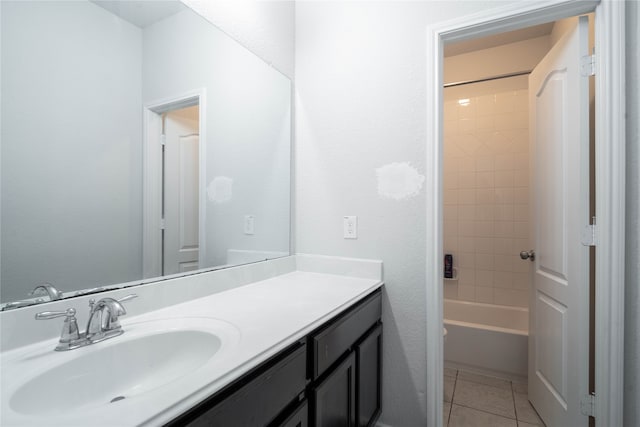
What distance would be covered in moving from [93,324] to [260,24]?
151 cm

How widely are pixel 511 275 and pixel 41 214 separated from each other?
3107 millimetres

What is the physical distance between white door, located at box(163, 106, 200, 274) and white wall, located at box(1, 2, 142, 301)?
0.11 m

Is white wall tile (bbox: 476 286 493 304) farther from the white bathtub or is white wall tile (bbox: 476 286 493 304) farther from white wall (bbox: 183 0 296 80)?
white wall (bbox: 183 0 296 80)

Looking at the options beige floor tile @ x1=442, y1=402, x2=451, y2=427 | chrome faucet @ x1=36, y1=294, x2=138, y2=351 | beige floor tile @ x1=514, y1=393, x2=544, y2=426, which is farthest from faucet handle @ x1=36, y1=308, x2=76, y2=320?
beige floor tile @ x1=514, y1=393, x2=544, y2=426

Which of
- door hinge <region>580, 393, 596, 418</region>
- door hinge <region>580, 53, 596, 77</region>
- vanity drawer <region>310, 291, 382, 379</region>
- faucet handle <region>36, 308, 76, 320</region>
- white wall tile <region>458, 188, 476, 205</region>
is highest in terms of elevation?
door hinge <region>580, 53, 596, 77</region>

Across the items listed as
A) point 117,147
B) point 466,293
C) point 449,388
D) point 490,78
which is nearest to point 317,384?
point 117,147

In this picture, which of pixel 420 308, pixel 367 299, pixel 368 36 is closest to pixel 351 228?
pixel 367 299

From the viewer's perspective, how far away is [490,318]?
275cm

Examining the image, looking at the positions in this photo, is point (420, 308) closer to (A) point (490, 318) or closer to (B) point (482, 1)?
(B) point (482, 1)

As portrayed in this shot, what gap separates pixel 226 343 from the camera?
0.80 metres

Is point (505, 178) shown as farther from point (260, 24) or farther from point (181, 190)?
point (181, 190)

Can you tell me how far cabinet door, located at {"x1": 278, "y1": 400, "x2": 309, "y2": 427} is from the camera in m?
0.82

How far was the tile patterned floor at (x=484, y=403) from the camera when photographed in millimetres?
1721

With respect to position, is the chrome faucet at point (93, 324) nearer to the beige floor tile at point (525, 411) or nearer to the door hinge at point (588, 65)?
the door hinge at point (588, 65)
